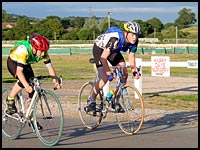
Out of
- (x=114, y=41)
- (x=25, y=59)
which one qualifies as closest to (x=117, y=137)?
(x=114, y=41)

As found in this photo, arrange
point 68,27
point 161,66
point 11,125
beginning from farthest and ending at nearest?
point 68,27
point 161,66
point 11,125

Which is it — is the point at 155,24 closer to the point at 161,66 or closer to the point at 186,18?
the point at 186,18

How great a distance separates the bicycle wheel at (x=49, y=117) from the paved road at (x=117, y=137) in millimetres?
129

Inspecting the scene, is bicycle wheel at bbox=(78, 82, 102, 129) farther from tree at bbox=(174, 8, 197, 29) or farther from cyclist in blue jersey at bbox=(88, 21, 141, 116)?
tree at bbox=(174, 8, 197, 29)

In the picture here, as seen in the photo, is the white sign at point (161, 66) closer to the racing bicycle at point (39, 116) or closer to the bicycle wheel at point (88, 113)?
the bicycle wheel at point (88, 113)

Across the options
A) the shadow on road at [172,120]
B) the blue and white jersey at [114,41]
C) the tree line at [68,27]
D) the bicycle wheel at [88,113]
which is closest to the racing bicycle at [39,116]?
the bicycle wheel at [88,113]

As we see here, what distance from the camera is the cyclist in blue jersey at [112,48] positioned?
9.55 m

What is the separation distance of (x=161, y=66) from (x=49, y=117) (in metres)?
7.46

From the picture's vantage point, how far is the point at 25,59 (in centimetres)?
890

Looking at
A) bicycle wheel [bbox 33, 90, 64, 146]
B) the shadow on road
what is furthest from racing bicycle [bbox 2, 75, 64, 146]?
the shadow on road

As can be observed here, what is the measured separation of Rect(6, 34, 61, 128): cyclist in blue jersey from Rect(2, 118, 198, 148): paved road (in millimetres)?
720

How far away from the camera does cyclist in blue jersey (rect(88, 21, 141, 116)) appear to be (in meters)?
9.55

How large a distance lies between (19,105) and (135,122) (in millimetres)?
1923

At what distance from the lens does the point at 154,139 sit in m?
9.10
